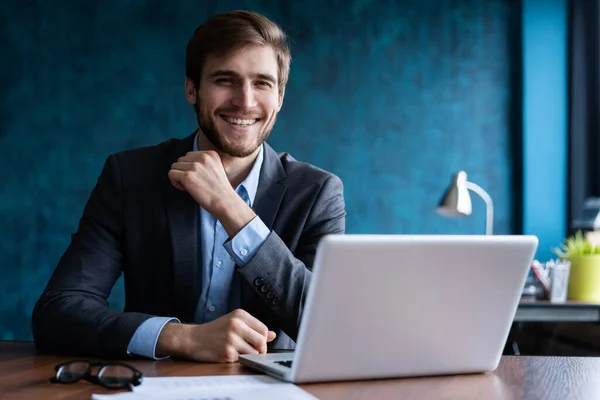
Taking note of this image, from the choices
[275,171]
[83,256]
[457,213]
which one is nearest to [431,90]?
[457,213]

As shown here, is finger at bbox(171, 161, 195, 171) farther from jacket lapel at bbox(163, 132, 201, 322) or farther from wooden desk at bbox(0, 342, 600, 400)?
wooden desk at bbox(0, 342, 600, 400)

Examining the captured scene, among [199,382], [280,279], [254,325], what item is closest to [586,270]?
[280,279]

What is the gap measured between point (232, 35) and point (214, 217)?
47 cm

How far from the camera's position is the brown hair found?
199cm

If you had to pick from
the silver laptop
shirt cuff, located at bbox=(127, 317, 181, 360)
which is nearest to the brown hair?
shirt cuff, located at bbox=(127, 317, 181, 360)

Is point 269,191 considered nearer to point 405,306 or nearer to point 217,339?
point 217,339

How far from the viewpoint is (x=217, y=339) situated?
4.55ft

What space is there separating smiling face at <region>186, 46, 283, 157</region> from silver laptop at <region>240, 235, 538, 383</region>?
2.90ft

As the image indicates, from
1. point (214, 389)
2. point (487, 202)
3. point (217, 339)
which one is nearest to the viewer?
point (214, 389)

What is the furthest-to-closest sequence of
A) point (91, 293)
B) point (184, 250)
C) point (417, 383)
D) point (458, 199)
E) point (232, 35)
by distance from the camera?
point (458, 199)
point (232, 35)
point (184, 250)
point (91, 293)
point (417, 383)

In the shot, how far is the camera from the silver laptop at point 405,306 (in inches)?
42.5

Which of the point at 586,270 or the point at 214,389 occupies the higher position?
the point at 214,389

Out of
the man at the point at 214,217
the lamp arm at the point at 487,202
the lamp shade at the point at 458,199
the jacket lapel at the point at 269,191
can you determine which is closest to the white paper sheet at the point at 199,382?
the man at the point at 214,217

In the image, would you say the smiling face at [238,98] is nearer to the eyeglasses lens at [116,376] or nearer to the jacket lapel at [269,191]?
the jacket lapel at [269,191]
